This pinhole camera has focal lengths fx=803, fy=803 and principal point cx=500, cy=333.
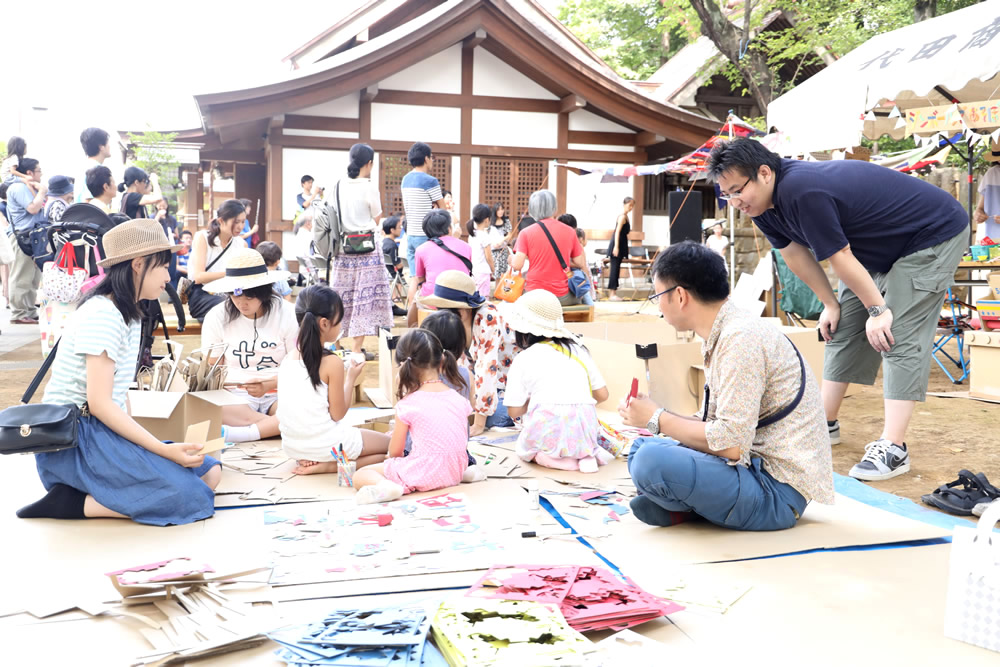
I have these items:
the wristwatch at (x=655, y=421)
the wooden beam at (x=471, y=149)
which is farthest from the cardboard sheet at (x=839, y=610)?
the wooden beam at (x=471, y=149)

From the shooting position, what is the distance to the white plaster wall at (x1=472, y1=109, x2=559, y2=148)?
1358cm

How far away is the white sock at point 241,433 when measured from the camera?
175 inches

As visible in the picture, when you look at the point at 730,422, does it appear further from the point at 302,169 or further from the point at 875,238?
the point at 302,169

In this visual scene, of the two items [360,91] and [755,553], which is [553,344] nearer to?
[755,553]

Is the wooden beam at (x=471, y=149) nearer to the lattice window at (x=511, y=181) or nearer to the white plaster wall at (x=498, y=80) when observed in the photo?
the lattice window at (x=511, y=181)

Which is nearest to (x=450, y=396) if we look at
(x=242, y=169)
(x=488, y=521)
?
(x=488, y=521)

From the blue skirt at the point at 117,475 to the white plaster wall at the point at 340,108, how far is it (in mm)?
10424

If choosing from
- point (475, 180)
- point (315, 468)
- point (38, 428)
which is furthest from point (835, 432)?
point (475, 180)

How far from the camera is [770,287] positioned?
30.7ft

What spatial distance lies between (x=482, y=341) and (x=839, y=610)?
2947 millimetres

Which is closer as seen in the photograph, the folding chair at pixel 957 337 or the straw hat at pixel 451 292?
the straw hat at pixel 451 292

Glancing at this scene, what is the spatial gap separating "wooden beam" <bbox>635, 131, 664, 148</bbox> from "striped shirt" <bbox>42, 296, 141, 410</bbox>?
12075 mm

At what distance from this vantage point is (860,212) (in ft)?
11.9

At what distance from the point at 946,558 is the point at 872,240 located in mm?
1571
